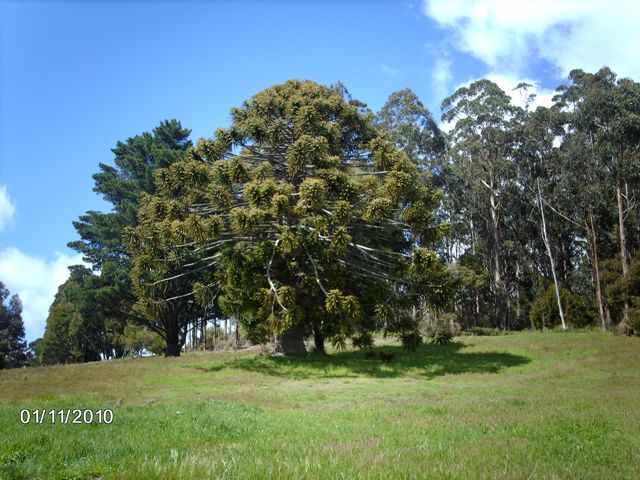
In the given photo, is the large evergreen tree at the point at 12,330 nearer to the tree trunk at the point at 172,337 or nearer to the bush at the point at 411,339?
the tree trunk at the point at 172,337

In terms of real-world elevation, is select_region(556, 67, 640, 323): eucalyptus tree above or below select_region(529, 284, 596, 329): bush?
above

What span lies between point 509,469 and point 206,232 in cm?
1831

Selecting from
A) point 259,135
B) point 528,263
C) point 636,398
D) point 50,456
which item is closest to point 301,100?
point 259,135

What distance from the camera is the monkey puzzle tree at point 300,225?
21469 mm

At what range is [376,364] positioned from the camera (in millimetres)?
22578

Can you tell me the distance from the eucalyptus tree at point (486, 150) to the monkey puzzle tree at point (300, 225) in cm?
2470

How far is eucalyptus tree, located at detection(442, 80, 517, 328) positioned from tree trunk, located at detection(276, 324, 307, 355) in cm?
2720

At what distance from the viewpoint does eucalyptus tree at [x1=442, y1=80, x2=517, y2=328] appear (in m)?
48.0

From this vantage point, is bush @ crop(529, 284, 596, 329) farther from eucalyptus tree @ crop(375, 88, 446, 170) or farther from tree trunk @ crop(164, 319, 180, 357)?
tree trunk @ crop(164, 319, 180, 357)

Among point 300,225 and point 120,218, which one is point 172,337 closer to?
point 120,218

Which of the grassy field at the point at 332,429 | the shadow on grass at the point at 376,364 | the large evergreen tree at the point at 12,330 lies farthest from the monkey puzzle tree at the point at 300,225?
the large evergreen tree at the point at 12,330

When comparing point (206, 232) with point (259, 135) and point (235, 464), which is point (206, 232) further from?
point (235, 464)

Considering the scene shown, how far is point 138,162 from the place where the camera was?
40.5 metres

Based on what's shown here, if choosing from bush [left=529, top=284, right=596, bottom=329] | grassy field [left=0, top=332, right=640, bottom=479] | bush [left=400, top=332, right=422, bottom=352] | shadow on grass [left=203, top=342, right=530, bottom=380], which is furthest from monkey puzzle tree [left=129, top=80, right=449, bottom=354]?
bush [left=529, top=284, right=596, bottom=329]
